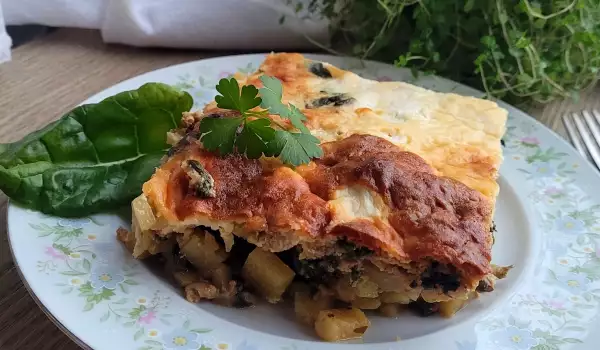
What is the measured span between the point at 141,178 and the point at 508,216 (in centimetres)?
150

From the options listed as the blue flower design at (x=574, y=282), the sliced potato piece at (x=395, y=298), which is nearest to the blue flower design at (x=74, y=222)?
the sliced potato piece at (x=395, y=298)

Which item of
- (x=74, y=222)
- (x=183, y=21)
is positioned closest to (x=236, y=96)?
(x=74, y=222)

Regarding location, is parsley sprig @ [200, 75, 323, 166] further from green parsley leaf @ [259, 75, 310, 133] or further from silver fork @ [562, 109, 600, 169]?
silver fork @ [562, 109, 600, 169]

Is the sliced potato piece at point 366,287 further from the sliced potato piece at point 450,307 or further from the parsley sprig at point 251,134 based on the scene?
the parsley sprig at point 251,134

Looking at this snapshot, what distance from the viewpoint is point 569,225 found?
273cm

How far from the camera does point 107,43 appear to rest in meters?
4.31

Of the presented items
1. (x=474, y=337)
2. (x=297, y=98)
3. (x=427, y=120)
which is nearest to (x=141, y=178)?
(x=297, y=98)

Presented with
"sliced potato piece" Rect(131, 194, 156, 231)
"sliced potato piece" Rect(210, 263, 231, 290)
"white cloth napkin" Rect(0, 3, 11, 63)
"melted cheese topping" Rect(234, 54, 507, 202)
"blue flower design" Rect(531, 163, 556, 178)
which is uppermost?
"melted cheese topping" Rect(234, 54, 507, 202)

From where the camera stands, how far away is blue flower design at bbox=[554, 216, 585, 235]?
8.87 feet

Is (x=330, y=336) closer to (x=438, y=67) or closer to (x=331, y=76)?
(x=331, y=76)

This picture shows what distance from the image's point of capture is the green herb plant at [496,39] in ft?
11.5

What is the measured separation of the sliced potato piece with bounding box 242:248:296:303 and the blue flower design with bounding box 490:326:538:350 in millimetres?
709

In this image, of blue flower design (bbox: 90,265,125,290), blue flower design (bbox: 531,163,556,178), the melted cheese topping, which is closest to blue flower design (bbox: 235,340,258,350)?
blue flower design (bbox: 90,265,125,290)

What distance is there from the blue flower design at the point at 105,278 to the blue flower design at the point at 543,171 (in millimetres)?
1837
